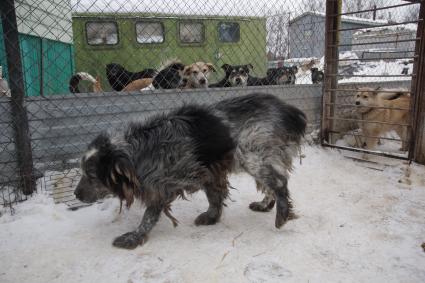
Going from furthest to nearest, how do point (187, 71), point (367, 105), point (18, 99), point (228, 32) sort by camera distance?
point (228, 32) < point (187, 71) < point (367, 105) < point (18, 99)

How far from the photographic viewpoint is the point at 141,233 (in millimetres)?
2766

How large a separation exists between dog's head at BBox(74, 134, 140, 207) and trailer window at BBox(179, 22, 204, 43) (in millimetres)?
7474

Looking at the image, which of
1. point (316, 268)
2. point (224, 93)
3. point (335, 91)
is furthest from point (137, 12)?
point (316, 268)

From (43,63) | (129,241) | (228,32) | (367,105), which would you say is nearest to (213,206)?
(129,241)

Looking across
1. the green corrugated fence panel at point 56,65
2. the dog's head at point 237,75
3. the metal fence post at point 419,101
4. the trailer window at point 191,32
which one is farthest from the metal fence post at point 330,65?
the trailer window at point 191,32

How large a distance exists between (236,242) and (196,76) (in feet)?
13.4

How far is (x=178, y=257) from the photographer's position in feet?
8.33

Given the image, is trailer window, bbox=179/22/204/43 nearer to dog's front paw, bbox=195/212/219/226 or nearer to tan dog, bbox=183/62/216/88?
tan dog, bbox=183/62/216/88

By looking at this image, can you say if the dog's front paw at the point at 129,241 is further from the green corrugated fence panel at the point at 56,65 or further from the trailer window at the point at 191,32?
the trailer window at the point at 191,32

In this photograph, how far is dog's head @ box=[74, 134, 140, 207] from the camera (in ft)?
8.45

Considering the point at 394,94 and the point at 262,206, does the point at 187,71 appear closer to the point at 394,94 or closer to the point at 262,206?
the point at 394,94

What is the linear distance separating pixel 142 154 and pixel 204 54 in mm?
7885

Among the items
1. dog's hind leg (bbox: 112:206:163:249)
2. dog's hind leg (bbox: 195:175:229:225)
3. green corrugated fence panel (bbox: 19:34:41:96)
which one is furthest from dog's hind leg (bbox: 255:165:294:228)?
green corrugated fence panel (bbox: 19:34:41:96)

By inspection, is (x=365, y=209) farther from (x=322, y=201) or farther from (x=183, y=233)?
(x=183, y=233)
